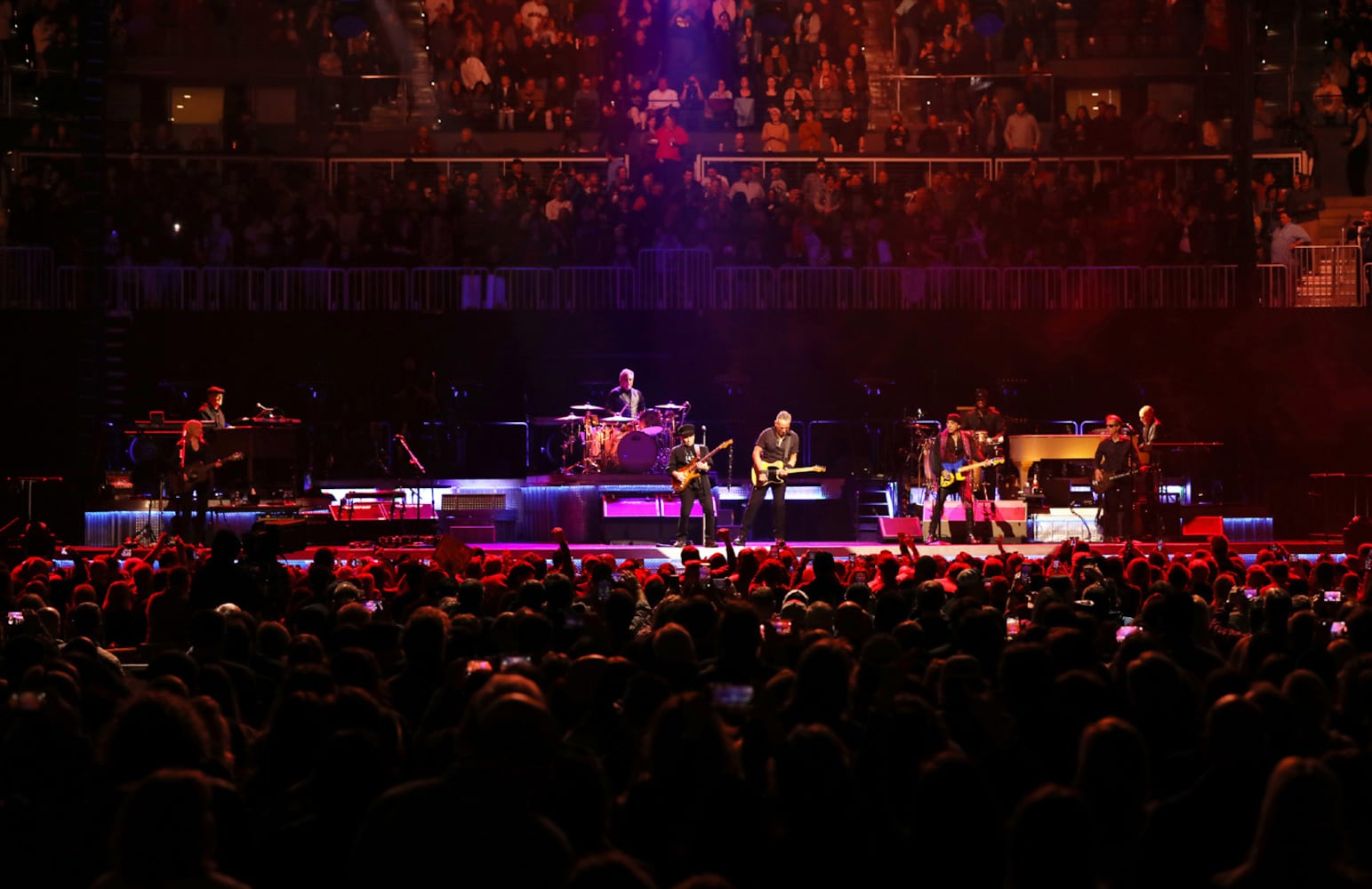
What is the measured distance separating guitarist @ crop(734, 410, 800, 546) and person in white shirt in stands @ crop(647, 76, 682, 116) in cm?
974

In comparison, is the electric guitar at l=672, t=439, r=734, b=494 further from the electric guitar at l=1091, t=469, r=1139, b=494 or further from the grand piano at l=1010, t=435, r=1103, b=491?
the grand piano at l=1010, t=435, r=1103, b=491

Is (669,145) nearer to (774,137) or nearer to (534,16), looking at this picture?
(774,137)

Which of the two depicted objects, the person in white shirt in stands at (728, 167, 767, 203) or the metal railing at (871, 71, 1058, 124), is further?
the metal railing at (871, 71, 1058, 124)

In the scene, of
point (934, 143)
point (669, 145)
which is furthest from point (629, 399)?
point (934, 143)

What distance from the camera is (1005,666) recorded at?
16.4 ft

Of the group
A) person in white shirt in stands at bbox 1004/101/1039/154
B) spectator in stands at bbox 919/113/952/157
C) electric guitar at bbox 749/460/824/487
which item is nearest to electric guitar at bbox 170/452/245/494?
electric guitar at bbox 749/460/824/487

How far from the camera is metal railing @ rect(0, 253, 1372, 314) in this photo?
77.0ft

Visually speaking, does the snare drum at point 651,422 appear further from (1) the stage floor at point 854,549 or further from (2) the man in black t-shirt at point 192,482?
(2) the man in black t-shirt at point 192,482

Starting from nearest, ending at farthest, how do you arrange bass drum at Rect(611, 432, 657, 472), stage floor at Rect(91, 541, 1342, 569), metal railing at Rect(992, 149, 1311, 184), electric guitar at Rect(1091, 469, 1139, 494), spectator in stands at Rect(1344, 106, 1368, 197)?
stage floor at Rect(91, 541, 1342, 569) < electric guitar at Rect(1091, 469, 1139, 494) < bass drum at Rect(611, 432, 657, 472) < metal railing at Rect(992, 149, 1311, 184) < spectator in stands at Rect(1344, 106, 1368, 197)

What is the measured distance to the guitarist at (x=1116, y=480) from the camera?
63.0 ft

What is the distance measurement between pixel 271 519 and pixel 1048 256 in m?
13.4

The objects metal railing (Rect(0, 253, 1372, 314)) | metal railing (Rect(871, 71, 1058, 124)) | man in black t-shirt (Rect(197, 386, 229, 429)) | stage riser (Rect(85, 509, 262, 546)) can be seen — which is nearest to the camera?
stage riser (Rect(85, 509, 262, 546))

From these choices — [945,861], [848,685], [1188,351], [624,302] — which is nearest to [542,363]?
[624,302]

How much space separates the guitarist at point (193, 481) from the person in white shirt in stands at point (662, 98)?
11.2 m
